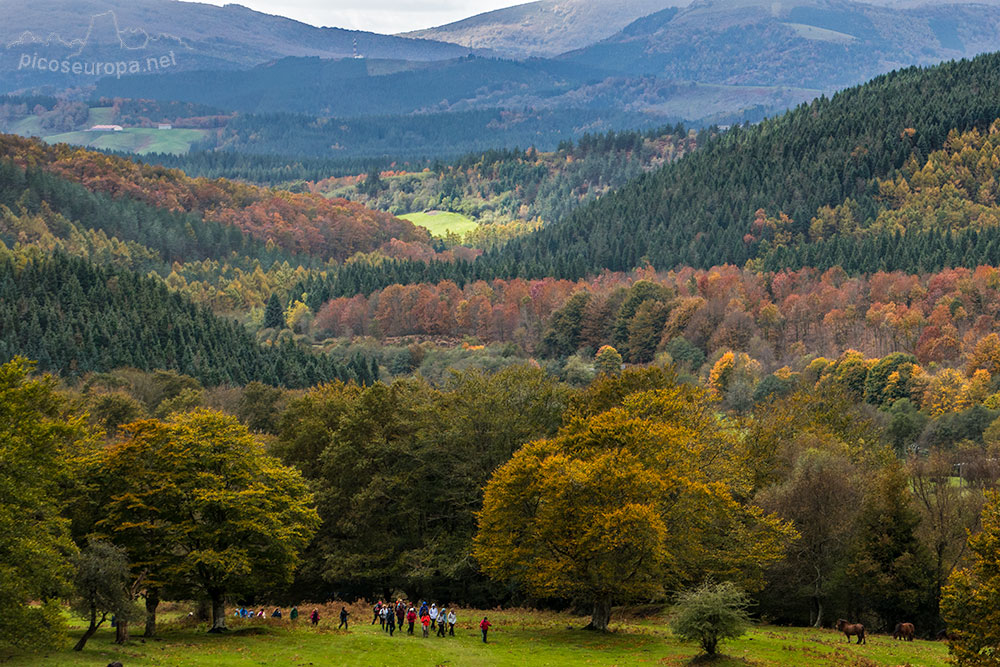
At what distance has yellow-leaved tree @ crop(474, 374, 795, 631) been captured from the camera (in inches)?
3123

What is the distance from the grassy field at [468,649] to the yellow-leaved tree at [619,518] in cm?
387

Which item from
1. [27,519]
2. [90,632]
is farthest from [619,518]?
[27,519]

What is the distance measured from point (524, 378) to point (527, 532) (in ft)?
84.5

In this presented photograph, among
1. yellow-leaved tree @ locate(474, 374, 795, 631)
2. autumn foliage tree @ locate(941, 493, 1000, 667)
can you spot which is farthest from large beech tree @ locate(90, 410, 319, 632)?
autumn foliage tree @ locate(941, 493, 1000, 667)

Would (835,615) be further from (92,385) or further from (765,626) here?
(92,385)

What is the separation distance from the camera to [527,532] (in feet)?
275

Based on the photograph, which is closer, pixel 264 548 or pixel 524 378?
pixel 264 548

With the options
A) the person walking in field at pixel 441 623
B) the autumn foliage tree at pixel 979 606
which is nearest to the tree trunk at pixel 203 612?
the person walking in field at pixel 441 623

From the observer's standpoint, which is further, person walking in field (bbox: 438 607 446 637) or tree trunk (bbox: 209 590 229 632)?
person walking in field (bbox: 438 607 446 637)

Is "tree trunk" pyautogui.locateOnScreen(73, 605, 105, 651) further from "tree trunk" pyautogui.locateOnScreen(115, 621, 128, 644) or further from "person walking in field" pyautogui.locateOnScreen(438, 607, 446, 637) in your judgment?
"person walking in field" pyautogui.locateOnScreen(438, 607, 446, 637)

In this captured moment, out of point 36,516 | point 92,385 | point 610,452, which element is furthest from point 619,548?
point 92,385

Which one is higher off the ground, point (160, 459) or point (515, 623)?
point (160, 459)

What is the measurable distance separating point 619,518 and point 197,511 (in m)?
25.0

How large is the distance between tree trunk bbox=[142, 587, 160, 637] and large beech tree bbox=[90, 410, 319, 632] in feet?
0.45
